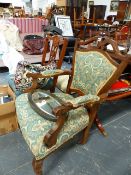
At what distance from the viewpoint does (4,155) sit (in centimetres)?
140

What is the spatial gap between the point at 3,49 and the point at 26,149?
2016 mm

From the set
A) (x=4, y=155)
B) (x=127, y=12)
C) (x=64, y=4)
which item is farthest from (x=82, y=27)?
(x=4, y=155)

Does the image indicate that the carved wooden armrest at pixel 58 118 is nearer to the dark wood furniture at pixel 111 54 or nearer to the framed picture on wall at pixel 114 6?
the dark wood furniture at pixel 111 54

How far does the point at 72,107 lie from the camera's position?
3.38 feet

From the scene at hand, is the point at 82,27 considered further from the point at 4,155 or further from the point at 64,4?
the point at 4,155

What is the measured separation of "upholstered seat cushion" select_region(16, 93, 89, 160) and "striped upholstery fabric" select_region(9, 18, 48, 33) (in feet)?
8.43

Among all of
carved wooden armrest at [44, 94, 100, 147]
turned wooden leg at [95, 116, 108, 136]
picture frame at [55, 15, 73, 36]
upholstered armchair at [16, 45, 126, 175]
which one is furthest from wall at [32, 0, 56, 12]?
carved wooden armrest at [44, 94, 100, 147]

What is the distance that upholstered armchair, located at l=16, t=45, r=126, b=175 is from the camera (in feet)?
3.35

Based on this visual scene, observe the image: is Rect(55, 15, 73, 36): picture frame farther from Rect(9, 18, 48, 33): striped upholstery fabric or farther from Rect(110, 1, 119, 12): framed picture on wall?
Rect(110, 1, 119, 12): framed picture on wall

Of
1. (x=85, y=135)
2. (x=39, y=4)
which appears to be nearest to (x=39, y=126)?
(x=85, y=135)

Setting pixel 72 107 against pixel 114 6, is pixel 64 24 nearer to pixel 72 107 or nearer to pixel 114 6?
pixel 72 107

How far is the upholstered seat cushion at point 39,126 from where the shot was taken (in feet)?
3.36

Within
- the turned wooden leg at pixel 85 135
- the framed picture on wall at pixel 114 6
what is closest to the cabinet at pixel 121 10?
the framed picture on wall at pixel 114 6

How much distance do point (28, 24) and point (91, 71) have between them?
266 centimetres
